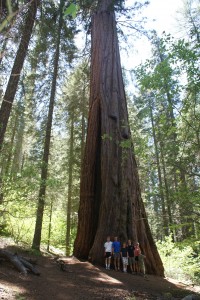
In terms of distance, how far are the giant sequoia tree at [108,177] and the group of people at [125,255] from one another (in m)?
0.37

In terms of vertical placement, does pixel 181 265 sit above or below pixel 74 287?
above

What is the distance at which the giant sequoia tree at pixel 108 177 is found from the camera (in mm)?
9109

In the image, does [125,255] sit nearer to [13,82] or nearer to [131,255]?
[131,255]

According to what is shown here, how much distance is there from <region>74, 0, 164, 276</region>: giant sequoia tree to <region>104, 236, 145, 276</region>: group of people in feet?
1.23

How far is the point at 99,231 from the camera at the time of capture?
9070mm

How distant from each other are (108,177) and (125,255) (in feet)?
8.66

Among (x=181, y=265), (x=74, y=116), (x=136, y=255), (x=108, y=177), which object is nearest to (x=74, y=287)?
(x=136, y=255)

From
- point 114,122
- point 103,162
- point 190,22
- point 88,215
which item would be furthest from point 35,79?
point 190,22

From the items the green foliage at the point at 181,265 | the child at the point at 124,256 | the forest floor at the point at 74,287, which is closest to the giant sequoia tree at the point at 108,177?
the child at the point at 124,256

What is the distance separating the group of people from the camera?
8320mm

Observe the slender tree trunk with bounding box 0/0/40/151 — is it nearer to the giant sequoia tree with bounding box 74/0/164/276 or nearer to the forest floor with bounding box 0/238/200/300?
the giant sequoia tree with bounding box 74/0/164/276

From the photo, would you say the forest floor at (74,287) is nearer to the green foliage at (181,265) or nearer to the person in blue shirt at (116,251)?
the person in blue shirt at (116,251)

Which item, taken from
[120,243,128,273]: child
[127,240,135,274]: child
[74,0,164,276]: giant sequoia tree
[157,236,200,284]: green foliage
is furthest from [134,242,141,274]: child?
[157,236,200,284]: green foliage

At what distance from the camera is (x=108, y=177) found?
9.72 meters
